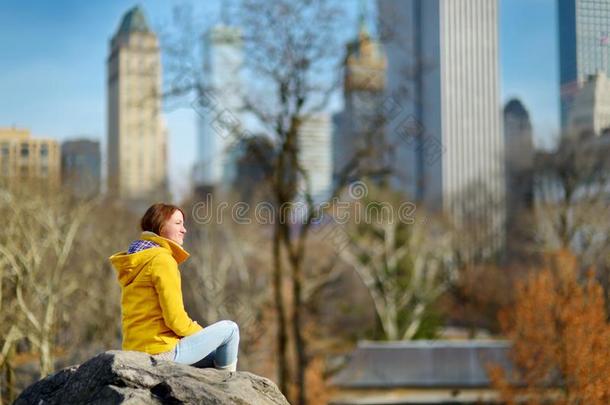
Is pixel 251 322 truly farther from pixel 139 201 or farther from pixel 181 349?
pixel 181 349

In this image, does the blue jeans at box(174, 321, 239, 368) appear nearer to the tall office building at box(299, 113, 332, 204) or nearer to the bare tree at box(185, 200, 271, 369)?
the tall office building at box(299, 113, 332, 204)

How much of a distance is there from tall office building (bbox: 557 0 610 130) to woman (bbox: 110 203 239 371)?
880 cm

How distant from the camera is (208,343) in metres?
5.23

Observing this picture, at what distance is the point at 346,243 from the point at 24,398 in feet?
94.6

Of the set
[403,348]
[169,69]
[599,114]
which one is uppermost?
[169,69]

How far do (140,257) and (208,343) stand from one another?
66 cm

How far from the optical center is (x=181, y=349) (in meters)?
5.22

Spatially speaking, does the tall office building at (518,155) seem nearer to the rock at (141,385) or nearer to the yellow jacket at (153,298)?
the yellow jacket at (153,298)

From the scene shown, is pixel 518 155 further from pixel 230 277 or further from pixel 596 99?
pixel 596 99

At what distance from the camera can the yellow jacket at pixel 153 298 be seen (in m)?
5.12

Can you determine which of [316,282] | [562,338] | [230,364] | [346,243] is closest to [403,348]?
[316,282]

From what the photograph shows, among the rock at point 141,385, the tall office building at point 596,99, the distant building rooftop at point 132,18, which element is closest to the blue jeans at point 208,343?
the rock at point 141,385

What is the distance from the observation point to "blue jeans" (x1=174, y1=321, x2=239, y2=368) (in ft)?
17.1

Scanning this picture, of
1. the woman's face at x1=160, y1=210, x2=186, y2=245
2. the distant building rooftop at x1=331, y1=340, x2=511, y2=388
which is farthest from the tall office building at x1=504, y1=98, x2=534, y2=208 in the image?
the woman's face at x1=160, y1=210, x2=186, y2=245
